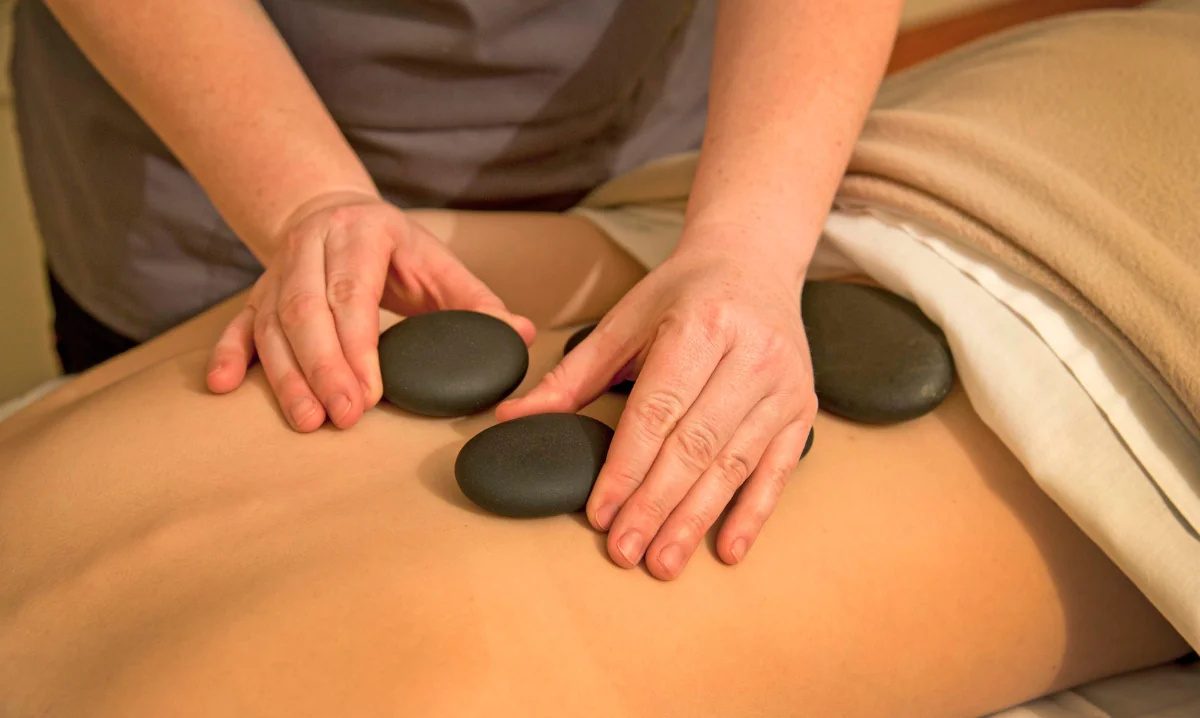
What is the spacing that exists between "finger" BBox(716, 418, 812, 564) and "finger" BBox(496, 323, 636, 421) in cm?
13

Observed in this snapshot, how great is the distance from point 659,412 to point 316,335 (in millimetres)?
259

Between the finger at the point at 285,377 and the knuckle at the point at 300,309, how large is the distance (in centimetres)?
2

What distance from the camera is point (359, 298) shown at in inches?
25.2

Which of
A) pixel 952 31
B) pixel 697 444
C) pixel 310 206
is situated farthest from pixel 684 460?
pixel 952 31

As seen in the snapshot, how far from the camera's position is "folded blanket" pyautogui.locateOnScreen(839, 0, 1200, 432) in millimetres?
588

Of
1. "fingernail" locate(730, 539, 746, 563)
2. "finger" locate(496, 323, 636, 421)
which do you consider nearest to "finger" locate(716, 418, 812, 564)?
"fingernail" locate(730, 539, 746, 563)

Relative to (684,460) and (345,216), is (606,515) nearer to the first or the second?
(684,460)

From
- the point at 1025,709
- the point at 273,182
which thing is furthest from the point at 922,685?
the point at 273,182

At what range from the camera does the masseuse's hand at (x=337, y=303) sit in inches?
24.3

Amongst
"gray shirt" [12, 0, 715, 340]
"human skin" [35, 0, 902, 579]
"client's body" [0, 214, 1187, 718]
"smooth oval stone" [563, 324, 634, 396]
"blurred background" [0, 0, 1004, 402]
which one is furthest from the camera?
"blurred background" [0, 0, 1004, 402]

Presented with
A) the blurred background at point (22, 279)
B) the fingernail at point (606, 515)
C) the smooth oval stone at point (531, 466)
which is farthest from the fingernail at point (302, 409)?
the blurred background at point (22, 279)

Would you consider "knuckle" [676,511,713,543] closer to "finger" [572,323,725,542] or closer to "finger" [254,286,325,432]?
"finger" [572,323,725,542]

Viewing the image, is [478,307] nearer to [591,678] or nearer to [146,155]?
[591,678]

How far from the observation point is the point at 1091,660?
0.62 m
